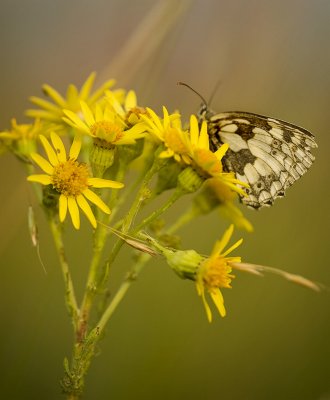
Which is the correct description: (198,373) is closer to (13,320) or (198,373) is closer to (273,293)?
(273,293)

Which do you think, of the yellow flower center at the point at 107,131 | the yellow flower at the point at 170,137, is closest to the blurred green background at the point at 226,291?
the yellow flower center at the point at 107,131

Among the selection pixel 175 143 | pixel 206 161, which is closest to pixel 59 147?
pixel 175 143

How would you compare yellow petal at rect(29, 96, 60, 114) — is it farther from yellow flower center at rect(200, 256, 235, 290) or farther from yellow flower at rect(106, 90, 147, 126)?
yellow flower center at rect(200, 256, 235, 290)

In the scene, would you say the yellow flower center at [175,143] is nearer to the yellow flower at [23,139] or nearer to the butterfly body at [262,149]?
the butterfly body at [262,149]

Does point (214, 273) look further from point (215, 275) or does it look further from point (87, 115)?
point (87, 115)

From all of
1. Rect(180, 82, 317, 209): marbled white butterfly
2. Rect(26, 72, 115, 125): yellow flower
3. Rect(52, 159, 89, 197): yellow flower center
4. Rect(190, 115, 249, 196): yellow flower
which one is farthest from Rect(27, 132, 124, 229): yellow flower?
Rect(180, 82, 317, 209): marbled white butterfly

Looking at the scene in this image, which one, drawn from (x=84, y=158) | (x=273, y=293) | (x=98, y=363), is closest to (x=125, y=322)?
(x=98, y=363)
